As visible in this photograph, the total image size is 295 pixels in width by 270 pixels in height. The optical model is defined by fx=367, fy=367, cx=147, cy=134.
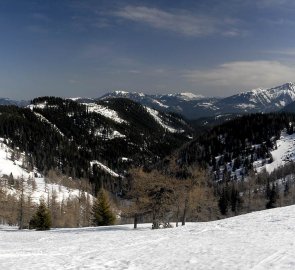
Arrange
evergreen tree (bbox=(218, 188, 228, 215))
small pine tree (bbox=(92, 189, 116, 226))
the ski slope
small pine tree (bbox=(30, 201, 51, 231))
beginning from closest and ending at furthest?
the ski slope < small pine tree (bbox=(30, 201, 51, 231)) < small pine tree (bbox=(92, 189, 116, 226)) < evergreen tree (bbox=(218, 188, 228, 215))

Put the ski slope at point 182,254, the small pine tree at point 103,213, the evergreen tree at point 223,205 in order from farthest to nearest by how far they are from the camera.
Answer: the evergreen tree at point 223,205 → the small pine tree at point 103,213 → the ski slope at point 182,254

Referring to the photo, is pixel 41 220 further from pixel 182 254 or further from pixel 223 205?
pixel 223 205

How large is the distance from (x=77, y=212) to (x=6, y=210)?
93.6ft

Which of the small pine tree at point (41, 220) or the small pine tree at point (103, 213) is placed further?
the small pine tree at point (103, 213)

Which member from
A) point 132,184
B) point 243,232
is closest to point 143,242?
point 243,232

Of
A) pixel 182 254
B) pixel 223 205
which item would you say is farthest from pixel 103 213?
pixel 223 205

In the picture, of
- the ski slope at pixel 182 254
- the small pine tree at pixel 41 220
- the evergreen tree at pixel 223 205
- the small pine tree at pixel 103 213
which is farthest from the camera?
the evergreen tree at pixel 223 205

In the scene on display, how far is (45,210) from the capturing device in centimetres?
7862

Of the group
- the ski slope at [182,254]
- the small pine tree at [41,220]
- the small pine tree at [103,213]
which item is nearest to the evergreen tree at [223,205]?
the small pine tree at [103,213]

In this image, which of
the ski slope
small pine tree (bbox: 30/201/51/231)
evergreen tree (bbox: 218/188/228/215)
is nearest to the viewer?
the ski slope

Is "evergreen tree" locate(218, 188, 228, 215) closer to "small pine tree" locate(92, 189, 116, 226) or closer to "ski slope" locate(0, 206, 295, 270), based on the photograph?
"small pine tree" locate(92, 189, 116, 226)

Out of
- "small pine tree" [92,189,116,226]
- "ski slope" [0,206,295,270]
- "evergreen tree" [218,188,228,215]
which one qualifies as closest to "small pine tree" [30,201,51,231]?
"small pine tree" [92,189,116,226]

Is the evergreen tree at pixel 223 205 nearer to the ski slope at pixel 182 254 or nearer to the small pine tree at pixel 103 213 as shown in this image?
the small pine tree at pixel 103 213

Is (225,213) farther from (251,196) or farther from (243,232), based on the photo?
(243,232)
